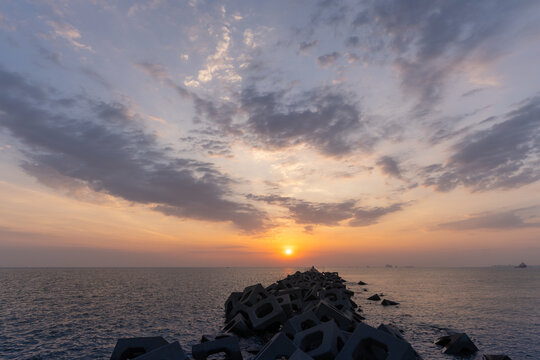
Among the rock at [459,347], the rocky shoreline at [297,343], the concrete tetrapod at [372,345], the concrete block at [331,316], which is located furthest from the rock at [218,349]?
the rock at [459,347]

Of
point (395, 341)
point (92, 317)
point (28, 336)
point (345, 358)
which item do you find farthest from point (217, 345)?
point (92, 317)

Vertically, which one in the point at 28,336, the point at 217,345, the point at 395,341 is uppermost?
the point at 395,341

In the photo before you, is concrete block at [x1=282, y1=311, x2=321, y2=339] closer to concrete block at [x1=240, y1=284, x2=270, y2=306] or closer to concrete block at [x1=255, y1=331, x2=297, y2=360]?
concrete block at [x1=255, y1=331, x2=297, y2=360]

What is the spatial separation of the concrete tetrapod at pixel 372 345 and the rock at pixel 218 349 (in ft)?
13.3

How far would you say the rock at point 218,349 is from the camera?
10680mm

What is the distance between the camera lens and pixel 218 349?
11023 millimetres

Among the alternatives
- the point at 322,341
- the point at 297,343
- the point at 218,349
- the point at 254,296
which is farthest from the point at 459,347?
the point at 254,296

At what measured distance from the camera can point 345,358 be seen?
8375 millimetres

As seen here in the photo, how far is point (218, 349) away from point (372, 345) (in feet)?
17.5

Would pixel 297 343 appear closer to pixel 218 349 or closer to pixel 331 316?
pixel 218 349

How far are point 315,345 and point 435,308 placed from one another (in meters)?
25.3

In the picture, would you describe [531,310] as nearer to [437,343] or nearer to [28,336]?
[437,343]

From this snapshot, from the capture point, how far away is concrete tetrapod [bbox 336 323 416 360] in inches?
320

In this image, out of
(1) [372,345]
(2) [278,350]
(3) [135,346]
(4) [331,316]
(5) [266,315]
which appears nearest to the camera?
(2) [278,350]
